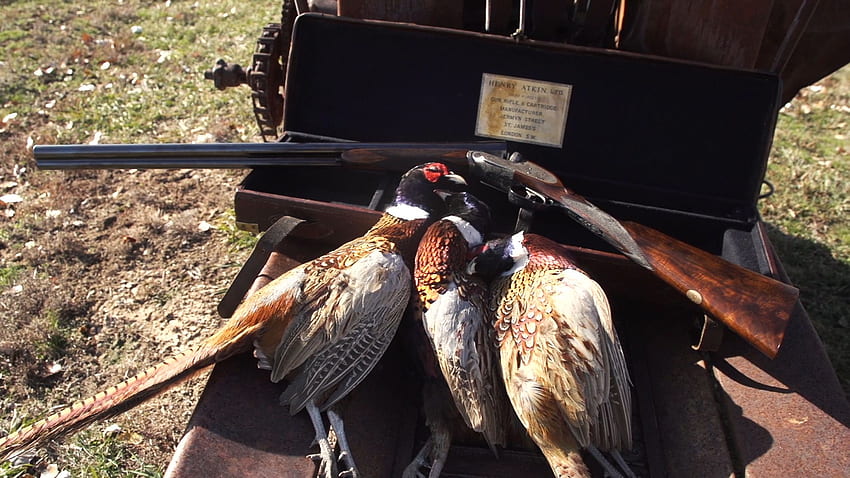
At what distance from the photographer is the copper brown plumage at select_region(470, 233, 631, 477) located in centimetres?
232

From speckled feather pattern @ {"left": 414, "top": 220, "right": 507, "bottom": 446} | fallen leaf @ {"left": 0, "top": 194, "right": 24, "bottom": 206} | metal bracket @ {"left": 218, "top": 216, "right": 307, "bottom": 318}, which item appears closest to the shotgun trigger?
speckled feather pattern @ {"left": 414, "top": 220, "right": 507, "bottom": 446}

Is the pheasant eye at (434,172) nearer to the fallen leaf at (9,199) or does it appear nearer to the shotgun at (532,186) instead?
the shotgun at (532,186)

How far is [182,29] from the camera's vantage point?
8.10 meters

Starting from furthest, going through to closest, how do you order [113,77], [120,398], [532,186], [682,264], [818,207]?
[113,77] → [818,207] → [532,186] → [682,264] → [120,398]

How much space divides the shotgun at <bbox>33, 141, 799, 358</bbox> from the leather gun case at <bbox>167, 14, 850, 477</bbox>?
16 centimetres

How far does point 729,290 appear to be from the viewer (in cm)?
256

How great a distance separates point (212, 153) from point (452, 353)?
1.58 meters

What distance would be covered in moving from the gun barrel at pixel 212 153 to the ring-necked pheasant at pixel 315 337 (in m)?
0.83

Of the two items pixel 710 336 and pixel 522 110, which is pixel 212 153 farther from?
pixel 710 336

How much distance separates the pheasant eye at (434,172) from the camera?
10.2 feet

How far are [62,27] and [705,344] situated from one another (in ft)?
26.2

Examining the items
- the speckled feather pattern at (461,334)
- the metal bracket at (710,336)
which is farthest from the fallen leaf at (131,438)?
the metal bracket at (710,336)

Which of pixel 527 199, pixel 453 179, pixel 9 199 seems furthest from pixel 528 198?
pixel 9 199

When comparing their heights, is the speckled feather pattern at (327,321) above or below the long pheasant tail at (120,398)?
above
